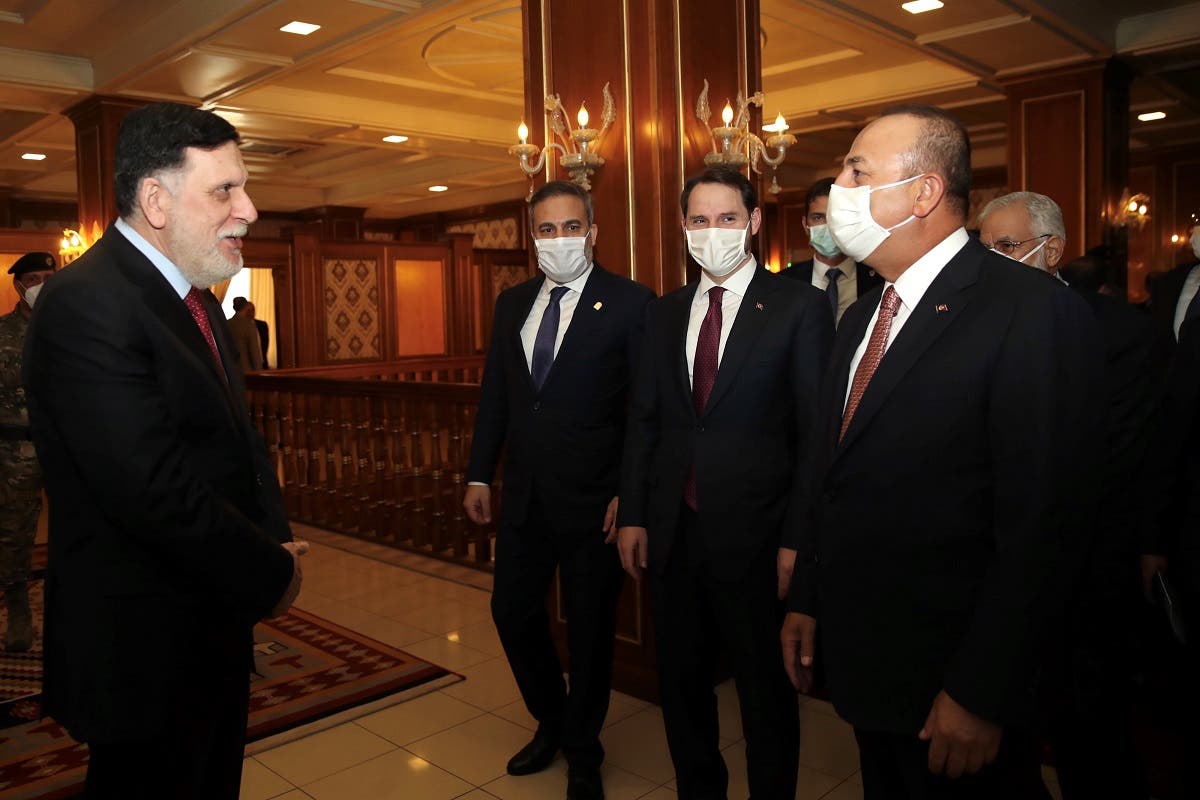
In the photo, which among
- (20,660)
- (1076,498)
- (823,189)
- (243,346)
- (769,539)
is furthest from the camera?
(243,346)

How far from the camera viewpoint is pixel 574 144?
395 centimetres

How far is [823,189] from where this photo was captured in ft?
11.4

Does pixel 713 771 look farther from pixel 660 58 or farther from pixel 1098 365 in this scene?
pixel 660 58

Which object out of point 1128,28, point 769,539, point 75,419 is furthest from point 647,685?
point 1128,28

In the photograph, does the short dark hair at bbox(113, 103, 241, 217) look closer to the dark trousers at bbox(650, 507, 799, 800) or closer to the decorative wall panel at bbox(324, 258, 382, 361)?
the dark trousers at bbox(650, 507, 799, 800)

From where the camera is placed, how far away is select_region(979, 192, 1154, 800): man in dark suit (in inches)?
91.1

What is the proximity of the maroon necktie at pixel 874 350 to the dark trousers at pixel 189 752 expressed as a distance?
4.31ft

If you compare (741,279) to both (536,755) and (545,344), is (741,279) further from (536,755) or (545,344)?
(536,755)

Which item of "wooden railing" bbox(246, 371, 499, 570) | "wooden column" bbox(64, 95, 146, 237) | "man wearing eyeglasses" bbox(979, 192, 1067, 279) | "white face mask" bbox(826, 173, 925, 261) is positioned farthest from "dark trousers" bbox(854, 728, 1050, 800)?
"wooden column" bbox(64, 95, 146, 237)

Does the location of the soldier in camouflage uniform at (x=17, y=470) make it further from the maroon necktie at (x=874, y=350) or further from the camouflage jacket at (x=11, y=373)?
the maroon necktie at (x=874, y=350)

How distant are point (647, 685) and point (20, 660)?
9.48 ft

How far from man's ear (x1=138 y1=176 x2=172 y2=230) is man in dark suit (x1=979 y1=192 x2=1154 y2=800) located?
214 centimetres

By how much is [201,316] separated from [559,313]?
4.42 ft

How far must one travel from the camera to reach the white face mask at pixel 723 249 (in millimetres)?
2623
